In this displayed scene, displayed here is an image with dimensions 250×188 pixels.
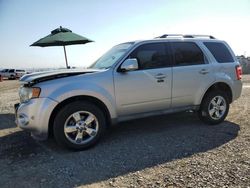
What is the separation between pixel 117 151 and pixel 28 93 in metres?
1.73

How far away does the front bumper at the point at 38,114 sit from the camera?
4.70 metres

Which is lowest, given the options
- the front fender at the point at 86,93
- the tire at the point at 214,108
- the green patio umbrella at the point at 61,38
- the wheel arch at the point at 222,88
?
the tire at the point at 214,108

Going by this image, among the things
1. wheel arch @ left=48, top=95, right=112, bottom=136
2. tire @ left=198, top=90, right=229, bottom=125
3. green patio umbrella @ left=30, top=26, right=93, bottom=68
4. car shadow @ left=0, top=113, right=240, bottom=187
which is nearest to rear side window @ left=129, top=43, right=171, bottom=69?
wheel arch @ left=48, top=95, right=112, bottom=136

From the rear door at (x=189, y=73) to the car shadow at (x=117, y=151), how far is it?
0.68 metres

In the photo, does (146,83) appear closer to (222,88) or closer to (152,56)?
(152,56)

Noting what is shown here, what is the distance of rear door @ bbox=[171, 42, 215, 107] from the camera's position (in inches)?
231

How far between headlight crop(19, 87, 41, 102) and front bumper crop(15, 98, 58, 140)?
3.2 inches

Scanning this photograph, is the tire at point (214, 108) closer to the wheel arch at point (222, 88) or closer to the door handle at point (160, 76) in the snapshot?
the wheel arch at point (222, 88)

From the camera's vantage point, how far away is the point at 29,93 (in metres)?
4.86

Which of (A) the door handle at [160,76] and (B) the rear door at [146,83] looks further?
(A) the door handle at [160,76]

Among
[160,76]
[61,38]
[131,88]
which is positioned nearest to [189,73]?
[160,76]

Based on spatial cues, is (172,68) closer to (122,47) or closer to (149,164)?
(122,47)

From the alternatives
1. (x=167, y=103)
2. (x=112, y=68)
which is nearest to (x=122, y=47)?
(x=112, y=68)

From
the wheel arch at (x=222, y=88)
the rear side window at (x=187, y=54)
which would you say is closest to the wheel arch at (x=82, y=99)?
the rear side window at (x=187, y=54)
